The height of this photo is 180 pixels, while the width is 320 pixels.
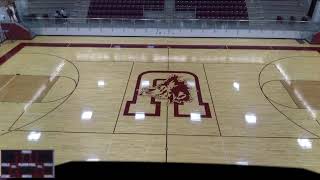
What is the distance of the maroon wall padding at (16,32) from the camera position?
1609cm

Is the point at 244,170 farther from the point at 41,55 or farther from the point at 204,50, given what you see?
the point at 41,55

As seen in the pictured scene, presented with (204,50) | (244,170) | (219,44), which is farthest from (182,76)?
(244,170)

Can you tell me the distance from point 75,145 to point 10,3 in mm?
11124

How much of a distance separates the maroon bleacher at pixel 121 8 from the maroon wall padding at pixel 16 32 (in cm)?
331

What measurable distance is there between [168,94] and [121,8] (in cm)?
954

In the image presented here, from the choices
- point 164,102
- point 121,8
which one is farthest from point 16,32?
point 164,102

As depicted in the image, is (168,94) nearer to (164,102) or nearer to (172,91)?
(172,91)

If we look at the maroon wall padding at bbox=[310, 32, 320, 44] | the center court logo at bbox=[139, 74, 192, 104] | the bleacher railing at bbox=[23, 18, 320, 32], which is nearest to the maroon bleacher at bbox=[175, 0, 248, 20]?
the bleacher railing at bbox=[23, 18, 320, 32]

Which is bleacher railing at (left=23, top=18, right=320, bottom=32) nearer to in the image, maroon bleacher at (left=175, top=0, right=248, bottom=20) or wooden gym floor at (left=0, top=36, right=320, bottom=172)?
maroon bleacher at (left=175, top=0, right=248, bottom=20)

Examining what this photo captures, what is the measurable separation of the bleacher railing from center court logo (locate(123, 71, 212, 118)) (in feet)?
17.5

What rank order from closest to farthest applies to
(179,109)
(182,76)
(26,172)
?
(26,172) → (179,109) → (182,76)

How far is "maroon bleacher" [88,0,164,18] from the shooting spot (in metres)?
18.4

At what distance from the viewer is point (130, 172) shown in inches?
258

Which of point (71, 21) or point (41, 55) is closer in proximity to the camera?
point (41, 55)
